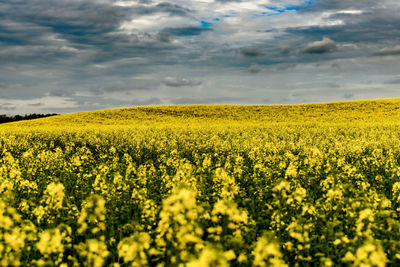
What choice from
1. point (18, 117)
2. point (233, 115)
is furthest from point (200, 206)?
point (18, 117)

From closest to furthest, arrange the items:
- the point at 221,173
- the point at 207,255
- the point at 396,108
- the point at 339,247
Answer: the point at 207,255 < the point at 339,247 < the point at 221,173 < the point at 396,108

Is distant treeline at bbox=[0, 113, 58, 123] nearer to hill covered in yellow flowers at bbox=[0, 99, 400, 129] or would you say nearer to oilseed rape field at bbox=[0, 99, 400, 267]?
hill covered in yellow flowers at bbox=[0, 99, 400, 129]

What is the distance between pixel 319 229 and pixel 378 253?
3616mm

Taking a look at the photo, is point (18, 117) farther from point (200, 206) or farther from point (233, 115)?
point (200, 206)

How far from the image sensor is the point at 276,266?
3412mm

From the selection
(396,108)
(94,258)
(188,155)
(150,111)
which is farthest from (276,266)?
(396,108)

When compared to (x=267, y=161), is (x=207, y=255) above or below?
above

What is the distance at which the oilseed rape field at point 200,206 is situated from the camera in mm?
A: 3887

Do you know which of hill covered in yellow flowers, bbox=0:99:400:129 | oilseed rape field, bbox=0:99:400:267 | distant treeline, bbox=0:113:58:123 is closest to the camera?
oilseed rape field, bbox=0:99:400:267

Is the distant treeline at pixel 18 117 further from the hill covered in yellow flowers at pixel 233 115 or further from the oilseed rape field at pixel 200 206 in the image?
the oilseed rape field at pixel 200 206

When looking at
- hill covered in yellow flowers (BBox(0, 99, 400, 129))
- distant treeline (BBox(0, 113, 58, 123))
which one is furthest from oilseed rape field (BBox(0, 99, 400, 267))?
distant treeline (BBox(0, 113, 58, 123))

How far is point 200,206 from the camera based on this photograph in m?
4.79

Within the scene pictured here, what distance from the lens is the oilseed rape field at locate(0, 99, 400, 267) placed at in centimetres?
389

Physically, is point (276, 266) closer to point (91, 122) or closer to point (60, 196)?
point (60, 196)
